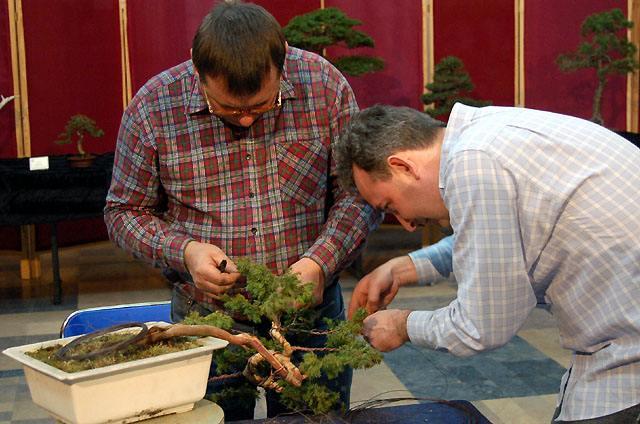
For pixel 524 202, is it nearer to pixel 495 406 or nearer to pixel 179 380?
pixel 179 380

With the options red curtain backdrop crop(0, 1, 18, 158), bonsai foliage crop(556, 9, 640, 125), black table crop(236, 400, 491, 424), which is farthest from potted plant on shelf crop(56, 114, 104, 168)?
black table crop(236, 400, 491, 424)

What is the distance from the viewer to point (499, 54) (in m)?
7.36

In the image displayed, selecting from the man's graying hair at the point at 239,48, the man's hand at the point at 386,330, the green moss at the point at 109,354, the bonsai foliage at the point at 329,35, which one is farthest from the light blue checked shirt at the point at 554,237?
the bonsai foliage at the point at 329,35

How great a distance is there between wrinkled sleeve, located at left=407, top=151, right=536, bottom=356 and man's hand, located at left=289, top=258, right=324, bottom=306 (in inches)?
15.6

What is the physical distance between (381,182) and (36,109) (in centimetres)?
558

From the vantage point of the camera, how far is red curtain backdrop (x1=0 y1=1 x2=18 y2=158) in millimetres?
6632

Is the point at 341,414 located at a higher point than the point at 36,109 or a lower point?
lower

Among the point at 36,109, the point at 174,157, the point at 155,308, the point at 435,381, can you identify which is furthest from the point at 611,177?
the point at 36,109

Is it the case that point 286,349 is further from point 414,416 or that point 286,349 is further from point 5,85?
point 5,85

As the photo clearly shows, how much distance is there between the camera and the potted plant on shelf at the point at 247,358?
1.47 metres

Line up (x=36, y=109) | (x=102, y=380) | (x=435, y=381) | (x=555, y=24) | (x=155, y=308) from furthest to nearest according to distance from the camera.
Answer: (x=555, y=24)
(x=36, y=109)
(x=435, y=381)
(x=155, y=308)
(x=102, y=380)

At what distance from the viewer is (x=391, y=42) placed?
725 cm

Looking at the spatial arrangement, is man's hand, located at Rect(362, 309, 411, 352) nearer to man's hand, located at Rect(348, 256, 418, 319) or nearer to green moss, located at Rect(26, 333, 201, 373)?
man's hand, located at Rect(348, 256, 418, 319)

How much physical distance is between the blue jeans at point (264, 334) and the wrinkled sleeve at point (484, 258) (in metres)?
0.43
